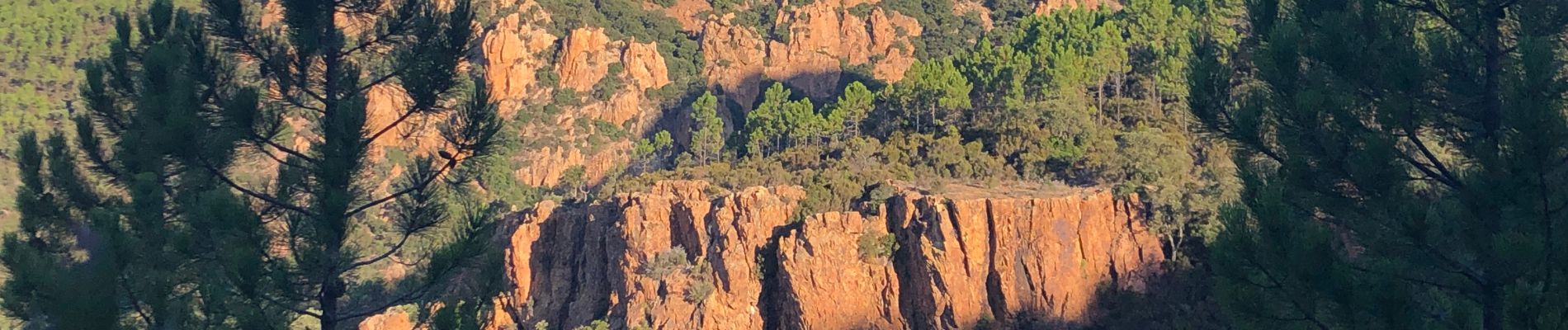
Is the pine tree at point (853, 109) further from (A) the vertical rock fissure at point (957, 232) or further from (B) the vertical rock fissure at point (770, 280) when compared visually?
(A) the vertical rock fissure at point (957, 232)

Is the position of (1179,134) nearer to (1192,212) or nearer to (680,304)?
(1192,212)

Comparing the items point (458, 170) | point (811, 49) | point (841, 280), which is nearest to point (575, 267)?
point (841, 280)

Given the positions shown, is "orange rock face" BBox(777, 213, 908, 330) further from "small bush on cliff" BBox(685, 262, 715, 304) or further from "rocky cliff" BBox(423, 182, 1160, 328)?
"small bush on cliff" BBox(685, 262, 715, 304)

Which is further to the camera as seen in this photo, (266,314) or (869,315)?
(869,315)

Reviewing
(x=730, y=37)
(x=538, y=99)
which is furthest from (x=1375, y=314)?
(x=730, y=37)

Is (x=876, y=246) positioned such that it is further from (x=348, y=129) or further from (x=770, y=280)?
(x=348, y=129)

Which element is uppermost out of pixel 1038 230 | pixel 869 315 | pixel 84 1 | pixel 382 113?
pixel 84 1
